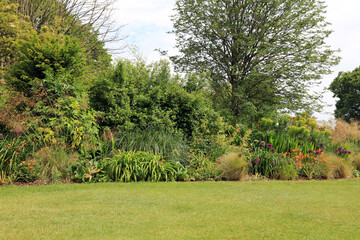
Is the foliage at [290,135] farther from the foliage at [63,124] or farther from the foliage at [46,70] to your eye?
the foliage at [46,70]

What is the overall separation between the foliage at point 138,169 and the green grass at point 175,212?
1.72ft

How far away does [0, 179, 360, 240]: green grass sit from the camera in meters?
3.78

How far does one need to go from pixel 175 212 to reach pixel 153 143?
394 centimetres

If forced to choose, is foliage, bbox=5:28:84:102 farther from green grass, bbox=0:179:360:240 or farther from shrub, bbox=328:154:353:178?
shrub, bbox=328:154:353:178

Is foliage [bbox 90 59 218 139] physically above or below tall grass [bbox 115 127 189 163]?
above

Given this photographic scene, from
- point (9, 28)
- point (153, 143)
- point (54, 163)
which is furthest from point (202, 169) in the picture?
point (9, 28)

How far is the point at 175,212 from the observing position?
181 inches

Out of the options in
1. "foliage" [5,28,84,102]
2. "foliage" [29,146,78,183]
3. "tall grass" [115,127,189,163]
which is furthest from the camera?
"tall grass" [115,127,189,163]

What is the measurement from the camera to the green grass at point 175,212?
12.4 ft

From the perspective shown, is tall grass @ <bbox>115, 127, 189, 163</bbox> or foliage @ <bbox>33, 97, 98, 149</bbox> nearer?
foliage @ <bbox>33, 97, 98, 149</bbox>

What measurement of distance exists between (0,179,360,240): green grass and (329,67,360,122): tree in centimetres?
2885

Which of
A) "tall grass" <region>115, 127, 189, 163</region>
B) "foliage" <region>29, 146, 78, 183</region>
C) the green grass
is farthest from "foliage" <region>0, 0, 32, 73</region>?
the green grass

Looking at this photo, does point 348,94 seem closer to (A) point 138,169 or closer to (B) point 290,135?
(B) point 290,135

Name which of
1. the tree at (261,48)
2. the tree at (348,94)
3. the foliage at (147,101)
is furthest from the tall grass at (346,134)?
the tree at (348,94)
